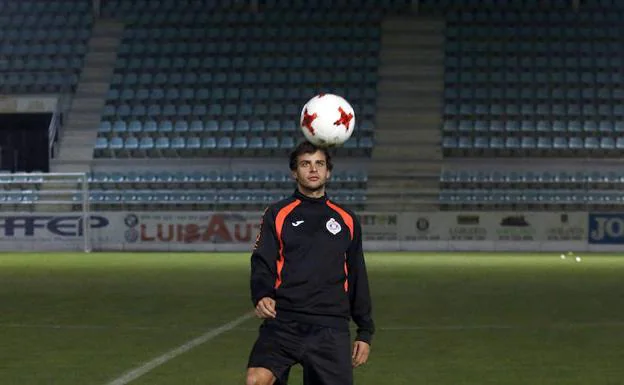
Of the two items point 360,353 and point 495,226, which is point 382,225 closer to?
point 495,226

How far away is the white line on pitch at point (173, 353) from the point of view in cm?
883

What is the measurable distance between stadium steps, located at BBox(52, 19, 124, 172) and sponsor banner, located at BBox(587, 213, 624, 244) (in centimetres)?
1449

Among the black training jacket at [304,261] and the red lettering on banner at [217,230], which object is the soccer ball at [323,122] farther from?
the red lettering on banner at [217,230]

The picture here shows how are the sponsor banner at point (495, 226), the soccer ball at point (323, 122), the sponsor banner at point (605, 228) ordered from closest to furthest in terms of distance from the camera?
the soccer ball at point (323, 122) → the sponsor banner at point (605, 228) → the sponsor banner at point (495, 226)

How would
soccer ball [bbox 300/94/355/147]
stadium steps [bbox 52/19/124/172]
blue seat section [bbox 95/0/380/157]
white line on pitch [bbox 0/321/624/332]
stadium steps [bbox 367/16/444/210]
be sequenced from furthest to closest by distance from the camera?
blue seat section [bbox 95/0/380/157] < stadium steps [bbox 52/19/124/172] < stadium steps [bbox 367/16/444/210] < white line on pitch [bbox 0/321/624/332] < soccer ball [bbox 300/94/355/147]

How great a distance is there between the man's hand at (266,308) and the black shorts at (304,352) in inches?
6.0

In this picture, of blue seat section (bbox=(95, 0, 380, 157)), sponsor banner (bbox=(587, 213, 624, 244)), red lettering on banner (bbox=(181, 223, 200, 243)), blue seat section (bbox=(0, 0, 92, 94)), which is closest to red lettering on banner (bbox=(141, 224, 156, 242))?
red lettering on banner (bbox=(181, 223, 200, 243))

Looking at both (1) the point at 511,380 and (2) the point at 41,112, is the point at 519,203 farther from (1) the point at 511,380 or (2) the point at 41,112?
(1) the point at 511,380

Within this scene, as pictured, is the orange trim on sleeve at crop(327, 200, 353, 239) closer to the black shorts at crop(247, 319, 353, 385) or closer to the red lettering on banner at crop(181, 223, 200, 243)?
the black shorts at crop(247, 319, 353, 385)

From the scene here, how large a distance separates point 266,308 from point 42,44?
120 feet

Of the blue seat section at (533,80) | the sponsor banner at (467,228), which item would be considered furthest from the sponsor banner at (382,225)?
the blue seat section at (533,80)

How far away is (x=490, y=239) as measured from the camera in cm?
3086

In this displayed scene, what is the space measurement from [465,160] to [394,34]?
20.3 ft

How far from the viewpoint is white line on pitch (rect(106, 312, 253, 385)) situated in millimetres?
8828
